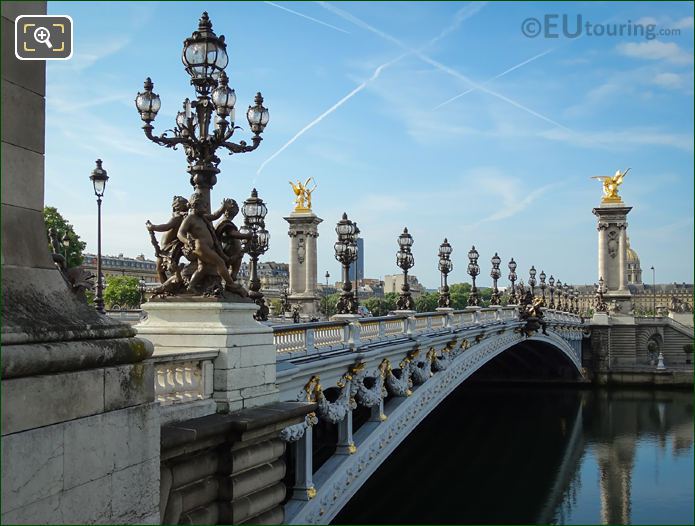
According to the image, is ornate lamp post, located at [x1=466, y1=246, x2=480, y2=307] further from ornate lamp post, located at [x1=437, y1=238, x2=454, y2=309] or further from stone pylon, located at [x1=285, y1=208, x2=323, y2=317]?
stone pylon, located at [x1=285, y1=208, x2=323, y2=317]

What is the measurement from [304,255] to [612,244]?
1397 inches

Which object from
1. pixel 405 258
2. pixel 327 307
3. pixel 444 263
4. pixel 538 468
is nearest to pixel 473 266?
pixel 444 263

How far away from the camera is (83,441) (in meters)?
6.42

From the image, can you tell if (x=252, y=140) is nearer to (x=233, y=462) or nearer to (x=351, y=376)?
(x=233, y=462)

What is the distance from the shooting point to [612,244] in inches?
3155

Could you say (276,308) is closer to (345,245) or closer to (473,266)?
A: (473,266)

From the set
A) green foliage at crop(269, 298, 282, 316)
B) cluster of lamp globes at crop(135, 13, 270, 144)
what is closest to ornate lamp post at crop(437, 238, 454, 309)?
cluster of lamp globes at crop(135, 13, 270, 144)

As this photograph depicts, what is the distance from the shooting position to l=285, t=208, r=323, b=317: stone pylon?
6300 cm

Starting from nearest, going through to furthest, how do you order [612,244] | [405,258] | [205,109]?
[205,109]
[405,258]
[612,244]

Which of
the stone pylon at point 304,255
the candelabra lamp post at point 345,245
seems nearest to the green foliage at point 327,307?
the stone pylon at point 304,255

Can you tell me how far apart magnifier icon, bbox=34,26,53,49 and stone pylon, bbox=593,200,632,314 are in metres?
76.7

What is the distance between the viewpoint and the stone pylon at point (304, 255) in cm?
6300

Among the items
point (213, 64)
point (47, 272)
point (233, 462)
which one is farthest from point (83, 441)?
point (213, 64)

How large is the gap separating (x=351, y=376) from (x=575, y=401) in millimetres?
43271
